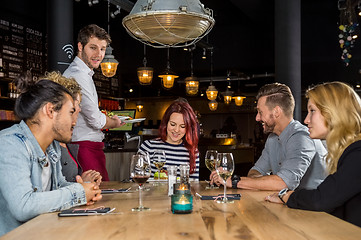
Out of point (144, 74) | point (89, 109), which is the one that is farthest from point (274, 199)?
point (144, 74)

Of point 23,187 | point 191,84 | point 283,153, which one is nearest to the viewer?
point 23,187

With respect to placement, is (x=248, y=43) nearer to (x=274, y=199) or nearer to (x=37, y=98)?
(x=274, y=199)

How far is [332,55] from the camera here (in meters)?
10.1

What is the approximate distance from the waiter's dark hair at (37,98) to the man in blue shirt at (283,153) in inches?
45.3

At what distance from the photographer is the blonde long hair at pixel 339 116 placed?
6.89ft

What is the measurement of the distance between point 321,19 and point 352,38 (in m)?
3.99

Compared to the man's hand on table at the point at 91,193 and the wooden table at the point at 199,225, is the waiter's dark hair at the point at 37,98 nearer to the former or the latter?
the man's hand on table at the point at 91,193

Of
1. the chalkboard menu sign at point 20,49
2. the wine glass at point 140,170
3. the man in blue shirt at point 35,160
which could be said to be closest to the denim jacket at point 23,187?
the man in blue shirt at point 35,160

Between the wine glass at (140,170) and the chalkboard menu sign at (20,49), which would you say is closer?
the wine glass at (140,170)

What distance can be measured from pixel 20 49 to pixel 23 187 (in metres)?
6.68

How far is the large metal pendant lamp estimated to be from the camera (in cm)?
235

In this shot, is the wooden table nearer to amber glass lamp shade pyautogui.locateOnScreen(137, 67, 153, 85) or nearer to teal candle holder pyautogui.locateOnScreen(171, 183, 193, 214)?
teal candle holder pyautogui.locateOnScreen(171, 183, 193, 214)

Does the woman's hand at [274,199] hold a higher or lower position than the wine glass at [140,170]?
lower

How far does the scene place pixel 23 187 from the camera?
1.81 m
